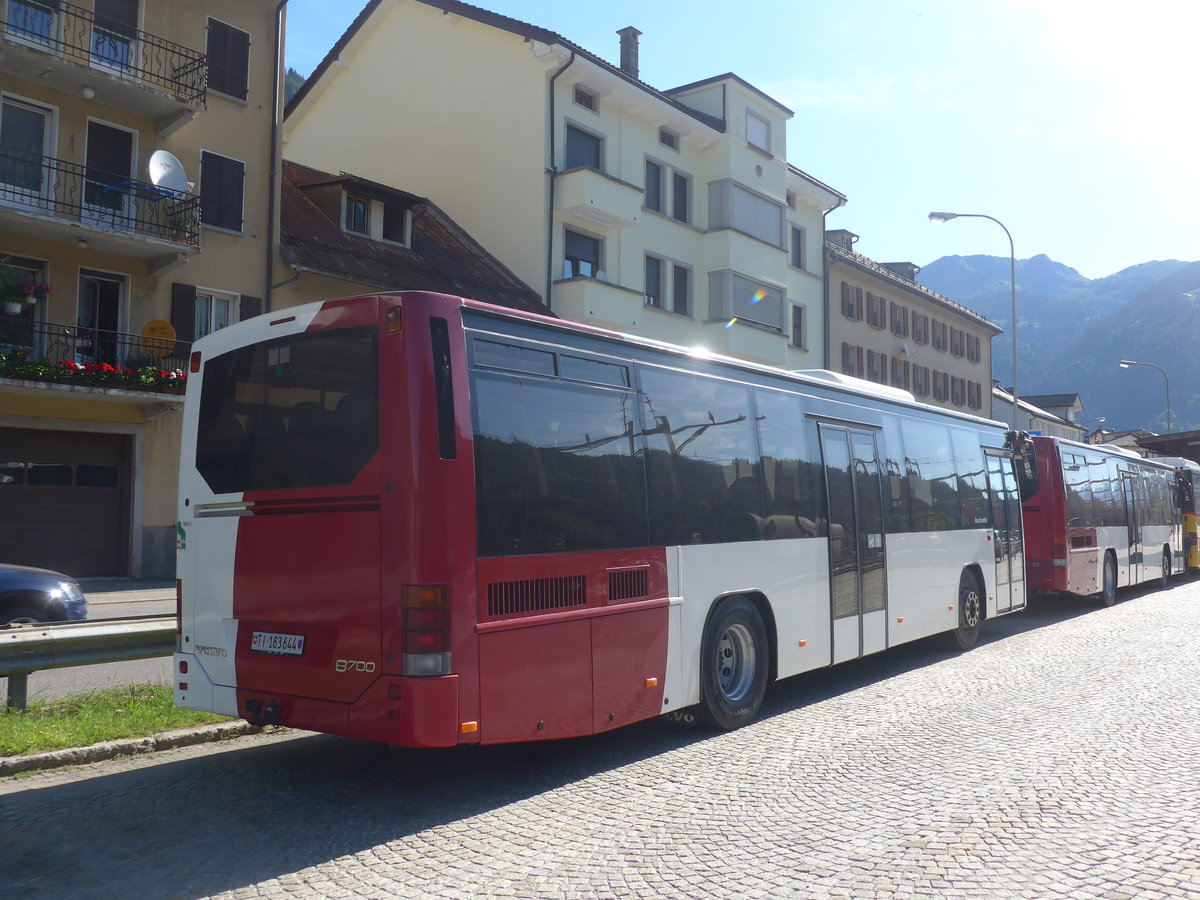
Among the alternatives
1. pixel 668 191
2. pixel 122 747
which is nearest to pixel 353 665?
pixel 122 747

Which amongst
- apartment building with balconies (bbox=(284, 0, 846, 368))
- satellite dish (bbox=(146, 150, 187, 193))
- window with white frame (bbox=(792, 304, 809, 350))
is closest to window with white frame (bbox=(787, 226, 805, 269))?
window with white frame (bbox=(792, 304, 809, 350))

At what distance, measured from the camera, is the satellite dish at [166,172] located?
21703 mm

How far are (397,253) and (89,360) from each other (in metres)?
8.80

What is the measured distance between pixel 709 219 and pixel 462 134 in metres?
8.73

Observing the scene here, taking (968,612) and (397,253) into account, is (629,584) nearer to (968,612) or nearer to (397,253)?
(968,612)

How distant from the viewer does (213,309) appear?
77.8ft

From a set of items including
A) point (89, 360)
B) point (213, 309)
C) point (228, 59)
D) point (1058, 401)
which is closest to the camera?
point (89, 360)

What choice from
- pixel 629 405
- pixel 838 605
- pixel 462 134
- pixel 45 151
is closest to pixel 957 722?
pixel 838 605

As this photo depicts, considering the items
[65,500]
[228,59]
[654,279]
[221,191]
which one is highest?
[228,59]

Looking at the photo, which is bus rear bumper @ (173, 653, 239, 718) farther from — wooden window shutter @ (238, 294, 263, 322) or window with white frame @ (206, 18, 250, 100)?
window with white frame @ (206, 18, 250, 100)

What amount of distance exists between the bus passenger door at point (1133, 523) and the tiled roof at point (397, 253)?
14.8 m

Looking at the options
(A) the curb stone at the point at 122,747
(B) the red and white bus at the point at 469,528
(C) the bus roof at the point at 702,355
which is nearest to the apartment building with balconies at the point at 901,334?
(C) the bus roof at the point at 702,355

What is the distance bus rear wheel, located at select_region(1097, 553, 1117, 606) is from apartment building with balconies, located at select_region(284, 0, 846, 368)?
14727mm

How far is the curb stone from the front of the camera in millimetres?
6516
